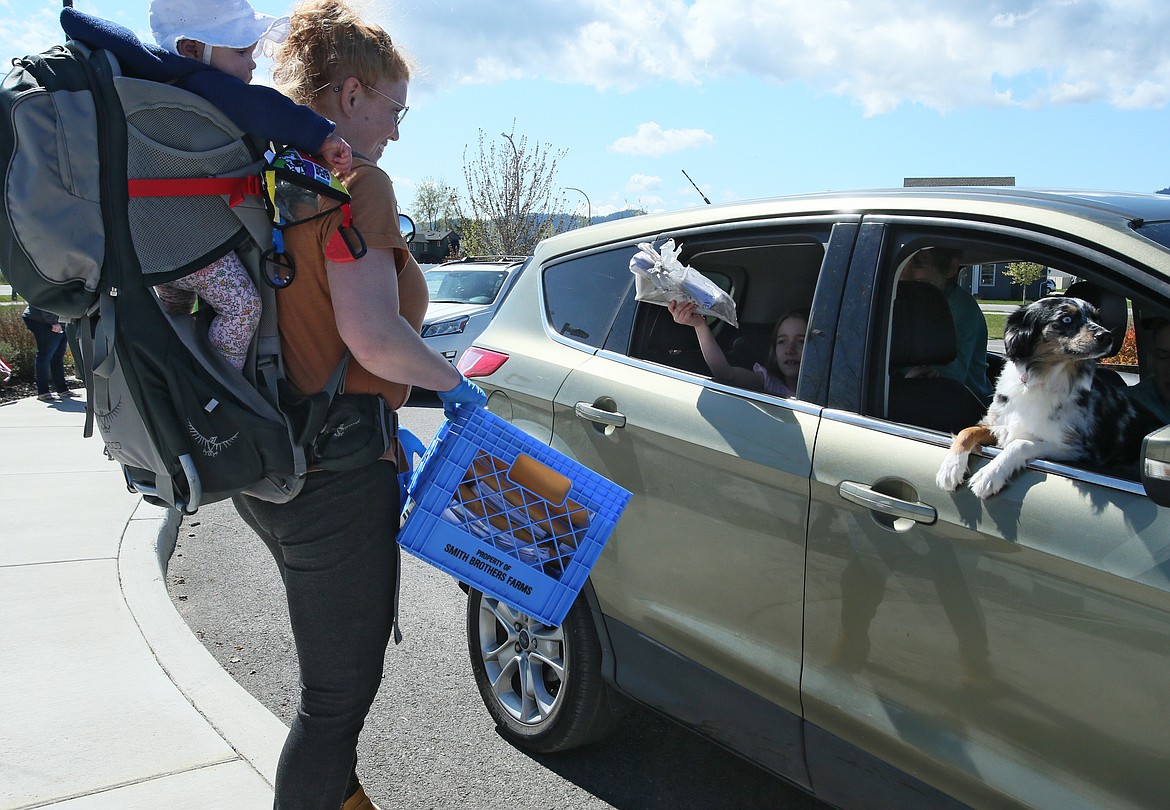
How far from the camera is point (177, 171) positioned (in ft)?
5.85

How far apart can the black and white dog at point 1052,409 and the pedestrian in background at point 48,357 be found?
10.8m

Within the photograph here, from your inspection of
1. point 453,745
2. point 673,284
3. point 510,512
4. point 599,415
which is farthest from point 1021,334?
point 453,745

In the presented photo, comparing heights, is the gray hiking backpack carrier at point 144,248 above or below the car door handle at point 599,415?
above

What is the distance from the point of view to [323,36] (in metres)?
1.95

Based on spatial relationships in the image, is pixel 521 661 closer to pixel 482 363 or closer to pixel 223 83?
pixel 482 363

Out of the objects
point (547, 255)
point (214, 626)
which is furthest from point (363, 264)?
point (214, 626)

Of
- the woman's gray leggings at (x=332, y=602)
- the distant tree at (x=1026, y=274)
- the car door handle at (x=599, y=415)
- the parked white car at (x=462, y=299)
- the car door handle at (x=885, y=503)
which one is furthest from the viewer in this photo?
the parked white car at (x=462, y=299)

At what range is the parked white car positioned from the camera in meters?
12.2

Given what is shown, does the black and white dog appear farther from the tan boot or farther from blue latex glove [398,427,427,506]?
the tan boot

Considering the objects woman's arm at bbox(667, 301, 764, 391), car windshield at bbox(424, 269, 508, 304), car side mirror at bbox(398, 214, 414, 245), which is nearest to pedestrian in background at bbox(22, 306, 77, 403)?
car windshield at bbox(424, 269, 508, 304)

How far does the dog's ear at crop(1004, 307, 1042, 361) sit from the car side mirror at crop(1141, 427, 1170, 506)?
2.19 feet

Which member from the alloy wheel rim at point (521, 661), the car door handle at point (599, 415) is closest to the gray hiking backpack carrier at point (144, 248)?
the car door handle at point (599, 415)

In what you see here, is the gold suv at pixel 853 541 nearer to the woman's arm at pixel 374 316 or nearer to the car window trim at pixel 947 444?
the car window trim at pixel 947 444

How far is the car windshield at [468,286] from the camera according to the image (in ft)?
43.5
